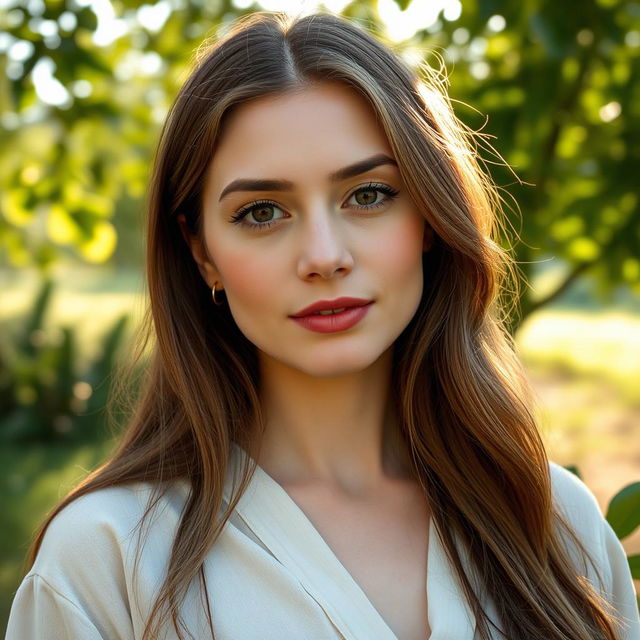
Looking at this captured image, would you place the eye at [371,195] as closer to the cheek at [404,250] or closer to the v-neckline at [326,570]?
the cheek at [404,250]

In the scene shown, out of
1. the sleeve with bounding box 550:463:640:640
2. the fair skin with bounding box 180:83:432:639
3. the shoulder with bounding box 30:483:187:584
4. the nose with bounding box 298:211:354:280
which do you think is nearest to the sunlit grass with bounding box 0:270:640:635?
the shoulder with bounding box 30:483:187:584

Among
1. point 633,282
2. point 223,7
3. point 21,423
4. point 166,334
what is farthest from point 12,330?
point 166,334

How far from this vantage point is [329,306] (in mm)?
1786

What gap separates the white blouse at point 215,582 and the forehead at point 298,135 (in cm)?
63

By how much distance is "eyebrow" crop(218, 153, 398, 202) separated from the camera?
1774 mm

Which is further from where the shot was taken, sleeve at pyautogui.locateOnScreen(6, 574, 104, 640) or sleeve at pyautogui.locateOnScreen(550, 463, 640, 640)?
sleeve at pyautogui.locateOnScreen(550, 463, 640, 640)

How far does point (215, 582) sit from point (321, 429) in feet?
1.30

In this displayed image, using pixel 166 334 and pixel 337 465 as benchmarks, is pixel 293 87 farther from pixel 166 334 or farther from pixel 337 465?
pixel 337 465

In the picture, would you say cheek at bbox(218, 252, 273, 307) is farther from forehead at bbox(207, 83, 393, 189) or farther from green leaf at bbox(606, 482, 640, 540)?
green leaf at bbox(606, 482, 640, 540)

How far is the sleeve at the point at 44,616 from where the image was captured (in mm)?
1669

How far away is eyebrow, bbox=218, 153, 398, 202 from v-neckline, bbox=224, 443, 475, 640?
535 millimetres

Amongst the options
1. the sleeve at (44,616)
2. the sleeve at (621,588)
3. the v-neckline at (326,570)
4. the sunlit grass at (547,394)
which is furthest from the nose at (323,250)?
the sleeve at (621,588)

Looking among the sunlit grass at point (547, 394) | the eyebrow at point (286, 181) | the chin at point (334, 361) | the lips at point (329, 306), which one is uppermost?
the eyebrow at point (286, 181)

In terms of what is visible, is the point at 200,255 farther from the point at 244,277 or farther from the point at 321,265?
the point at 321,265
